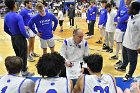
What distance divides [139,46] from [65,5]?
18.7m

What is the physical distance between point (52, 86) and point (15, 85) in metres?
0.39

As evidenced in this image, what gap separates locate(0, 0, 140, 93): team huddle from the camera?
2.86 meters

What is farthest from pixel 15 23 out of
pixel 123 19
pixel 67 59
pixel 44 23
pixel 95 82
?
pixel 95 82

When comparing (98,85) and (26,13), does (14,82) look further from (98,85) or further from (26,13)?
(26,13)

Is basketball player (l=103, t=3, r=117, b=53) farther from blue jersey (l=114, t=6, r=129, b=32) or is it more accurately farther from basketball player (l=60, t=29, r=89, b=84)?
basketball player (l=60, t=29, r=89, b=84)

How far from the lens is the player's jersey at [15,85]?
2846 mm

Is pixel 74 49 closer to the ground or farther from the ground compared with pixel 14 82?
closer to the ground

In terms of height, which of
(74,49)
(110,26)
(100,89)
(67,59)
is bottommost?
(110,26)

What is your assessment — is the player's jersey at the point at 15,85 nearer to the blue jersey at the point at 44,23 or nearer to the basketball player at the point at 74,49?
the basketball player at the point at 74,49

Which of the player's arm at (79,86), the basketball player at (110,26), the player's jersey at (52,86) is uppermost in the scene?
the player's jersey at (52,86)

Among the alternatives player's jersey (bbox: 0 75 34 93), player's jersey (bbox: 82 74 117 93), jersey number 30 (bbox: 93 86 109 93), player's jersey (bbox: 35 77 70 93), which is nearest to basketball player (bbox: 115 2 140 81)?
player's jersey (bbox: 82 74 117 93)

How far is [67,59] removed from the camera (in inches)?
188

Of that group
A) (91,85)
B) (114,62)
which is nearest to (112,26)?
(114,62)

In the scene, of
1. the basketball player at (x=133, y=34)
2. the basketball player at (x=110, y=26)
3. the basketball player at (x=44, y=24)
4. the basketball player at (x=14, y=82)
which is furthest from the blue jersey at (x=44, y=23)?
the basketball player at (x=14, y=82)
